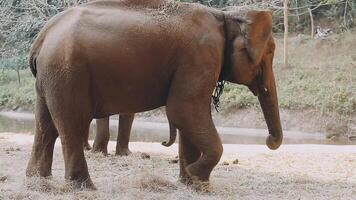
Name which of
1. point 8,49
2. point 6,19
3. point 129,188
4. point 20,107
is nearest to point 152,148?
point 129,188

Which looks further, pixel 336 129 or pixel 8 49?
pixel 8 49

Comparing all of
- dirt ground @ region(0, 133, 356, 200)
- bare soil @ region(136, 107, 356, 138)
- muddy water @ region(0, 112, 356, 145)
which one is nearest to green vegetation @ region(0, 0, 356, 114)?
bare soil @ region(136, 107, 356, 138)

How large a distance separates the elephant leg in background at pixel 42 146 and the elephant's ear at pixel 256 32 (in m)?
2.34

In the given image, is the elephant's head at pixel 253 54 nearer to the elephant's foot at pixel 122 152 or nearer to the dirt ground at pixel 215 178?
the dirt ground at pixel 215 178

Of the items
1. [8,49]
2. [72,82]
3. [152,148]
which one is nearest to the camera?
[72,82]

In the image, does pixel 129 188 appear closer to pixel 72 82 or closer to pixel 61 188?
pixel 61 188

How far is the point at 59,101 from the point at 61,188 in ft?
2.99

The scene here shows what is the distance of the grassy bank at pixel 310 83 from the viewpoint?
2391 centimetres

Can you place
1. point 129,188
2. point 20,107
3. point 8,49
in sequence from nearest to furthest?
1. point 129,188
2. point 8,49
3. point 20,107

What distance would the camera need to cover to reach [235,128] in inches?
936

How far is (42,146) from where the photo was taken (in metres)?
7.09

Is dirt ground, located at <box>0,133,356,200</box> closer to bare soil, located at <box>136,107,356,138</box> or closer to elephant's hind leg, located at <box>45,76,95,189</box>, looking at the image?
elephant's hind leg, located at <box>45,76,95,189</box>

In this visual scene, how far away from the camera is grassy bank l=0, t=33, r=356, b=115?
23906mm

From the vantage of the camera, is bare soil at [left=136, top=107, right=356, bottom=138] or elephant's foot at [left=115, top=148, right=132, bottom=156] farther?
bare soil at [left=136, top=107, right=356, bottom=138]
